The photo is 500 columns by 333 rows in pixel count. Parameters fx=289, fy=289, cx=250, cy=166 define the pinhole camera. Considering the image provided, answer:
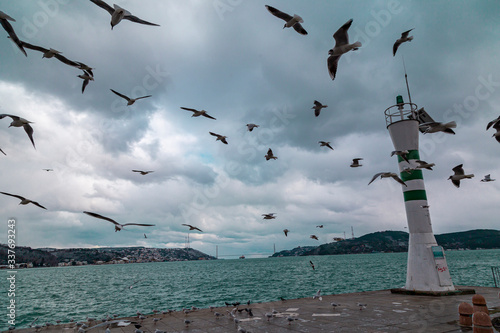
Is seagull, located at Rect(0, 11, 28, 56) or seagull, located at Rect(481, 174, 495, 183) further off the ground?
seagull, located at Rect(0, 11, 28, 56)

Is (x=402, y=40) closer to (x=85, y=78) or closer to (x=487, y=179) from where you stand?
(x=487, y=179)

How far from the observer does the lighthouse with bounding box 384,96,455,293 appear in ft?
56.7

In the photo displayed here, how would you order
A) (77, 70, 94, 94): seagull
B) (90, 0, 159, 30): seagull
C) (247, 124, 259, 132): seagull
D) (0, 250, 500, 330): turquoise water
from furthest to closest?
(0, 250, 500, 330): turquoise water
(247, 124, 259, 132): seagull
(77, 70, 94, 94): seagull
(90, 0, 159, 30): seagull

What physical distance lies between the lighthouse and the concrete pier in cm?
149

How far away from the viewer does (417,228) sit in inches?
711

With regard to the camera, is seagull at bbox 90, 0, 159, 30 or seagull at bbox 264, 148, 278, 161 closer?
seagull at bbox 90, 0, 159, 30

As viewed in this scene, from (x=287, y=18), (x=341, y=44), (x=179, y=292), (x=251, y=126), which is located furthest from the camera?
(x=179, y=292)

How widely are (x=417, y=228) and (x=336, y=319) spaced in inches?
374

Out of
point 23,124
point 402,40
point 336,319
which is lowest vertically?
point 336,319

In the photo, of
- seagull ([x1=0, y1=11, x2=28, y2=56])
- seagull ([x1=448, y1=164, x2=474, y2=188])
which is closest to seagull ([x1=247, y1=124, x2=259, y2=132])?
seagull ([x1=448, y1=164, x2=474, y2=188])

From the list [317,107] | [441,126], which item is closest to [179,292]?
[317,107]

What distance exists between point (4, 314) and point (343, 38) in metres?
50.9

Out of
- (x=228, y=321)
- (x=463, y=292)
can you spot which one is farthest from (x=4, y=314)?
(x=463, y=292)

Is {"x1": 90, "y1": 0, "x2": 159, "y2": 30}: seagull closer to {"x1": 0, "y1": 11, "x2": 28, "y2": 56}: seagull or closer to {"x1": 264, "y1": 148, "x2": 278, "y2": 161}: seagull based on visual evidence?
{"x1": 0, "y1": 11, "x2": 28, "y2": 56}: seagull
